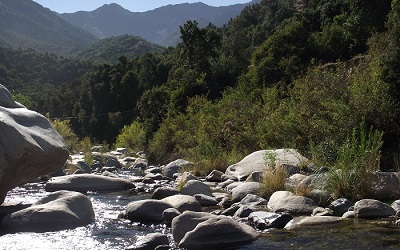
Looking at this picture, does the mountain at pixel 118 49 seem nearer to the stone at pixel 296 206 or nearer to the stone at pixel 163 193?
the stone at pixel 163 193

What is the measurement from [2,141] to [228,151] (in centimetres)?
1359

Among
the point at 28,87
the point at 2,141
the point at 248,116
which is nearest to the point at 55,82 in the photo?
the point at 28,87

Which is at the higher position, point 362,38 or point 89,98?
point 362,38

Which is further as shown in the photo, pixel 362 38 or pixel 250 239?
pixel 362 38

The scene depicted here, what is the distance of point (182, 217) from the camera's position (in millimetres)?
10000

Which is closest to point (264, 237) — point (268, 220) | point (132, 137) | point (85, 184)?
point (268, 220)

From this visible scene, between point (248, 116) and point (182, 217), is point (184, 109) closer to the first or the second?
point (248, 116)

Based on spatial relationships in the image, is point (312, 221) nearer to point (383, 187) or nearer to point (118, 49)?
point (383, 187)

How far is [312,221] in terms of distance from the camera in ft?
34.0

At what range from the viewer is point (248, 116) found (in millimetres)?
24719

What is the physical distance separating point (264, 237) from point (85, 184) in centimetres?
938

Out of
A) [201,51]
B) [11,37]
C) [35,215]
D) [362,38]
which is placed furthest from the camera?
[11,37]

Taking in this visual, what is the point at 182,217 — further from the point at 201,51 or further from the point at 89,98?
the point at 89,98

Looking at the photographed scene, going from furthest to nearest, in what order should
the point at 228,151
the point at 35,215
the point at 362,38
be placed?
the point at 362,38 < the point at 228,151 < the point at 35,215
